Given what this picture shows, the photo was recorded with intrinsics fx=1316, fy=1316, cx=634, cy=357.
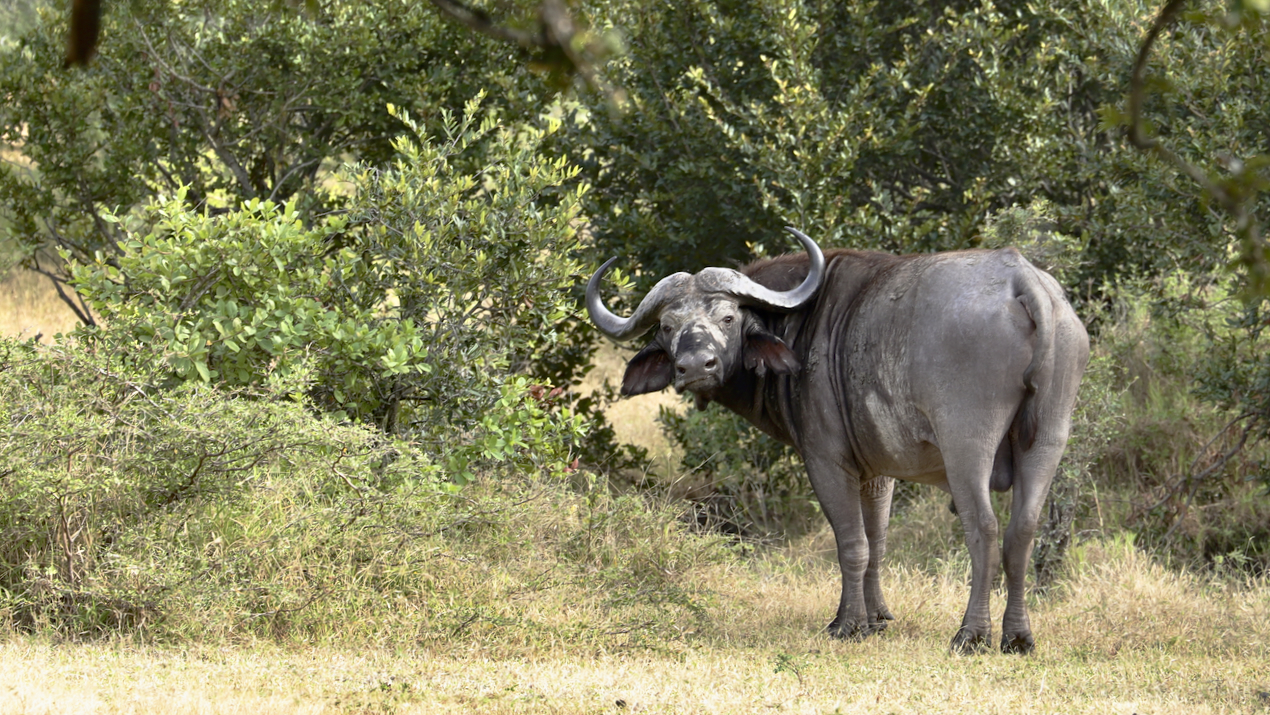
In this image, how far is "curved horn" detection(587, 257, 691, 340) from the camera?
782 centimetres

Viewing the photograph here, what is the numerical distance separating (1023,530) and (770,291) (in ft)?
6.62

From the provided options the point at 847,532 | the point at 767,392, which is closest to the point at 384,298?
the point at 767,392

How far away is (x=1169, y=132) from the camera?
1021cm

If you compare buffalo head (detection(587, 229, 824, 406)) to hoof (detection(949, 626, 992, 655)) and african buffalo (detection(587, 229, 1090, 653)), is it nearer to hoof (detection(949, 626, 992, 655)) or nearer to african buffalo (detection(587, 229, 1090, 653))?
african buffalo (detection(587, 229, 1090, 653))

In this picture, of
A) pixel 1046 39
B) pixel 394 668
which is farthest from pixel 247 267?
pixel 1046 39

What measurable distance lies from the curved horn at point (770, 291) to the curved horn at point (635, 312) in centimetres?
24

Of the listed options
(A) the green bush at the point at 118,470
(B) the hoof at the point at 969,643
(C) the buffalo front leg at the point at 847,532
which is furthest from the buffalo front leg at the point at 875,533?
(A) the green bush at the point at 118,470

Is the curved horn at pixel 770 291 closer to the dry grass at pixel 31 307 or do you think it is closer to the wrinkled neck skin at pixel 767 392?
the wrinkled neck skin at pixel 767 392

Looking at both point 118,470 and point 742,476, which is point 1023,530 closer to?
point 742,476

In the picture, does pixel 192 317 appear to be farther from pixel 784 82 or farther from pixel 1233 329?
pixel 1233 329

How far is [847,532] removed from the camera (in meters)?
7.64

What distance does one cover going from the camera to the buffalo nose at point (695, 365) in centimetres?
734

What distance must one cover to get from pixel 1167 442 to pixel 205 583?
7.91 m

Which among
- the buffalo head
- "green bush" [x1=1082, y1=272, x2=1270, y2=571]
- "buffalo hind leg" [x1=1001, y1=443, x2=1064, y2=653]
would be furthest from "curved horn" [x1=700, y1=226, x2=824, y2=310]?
"green bush" [x1=1082, y1=272, x2=1270, y2=571]
